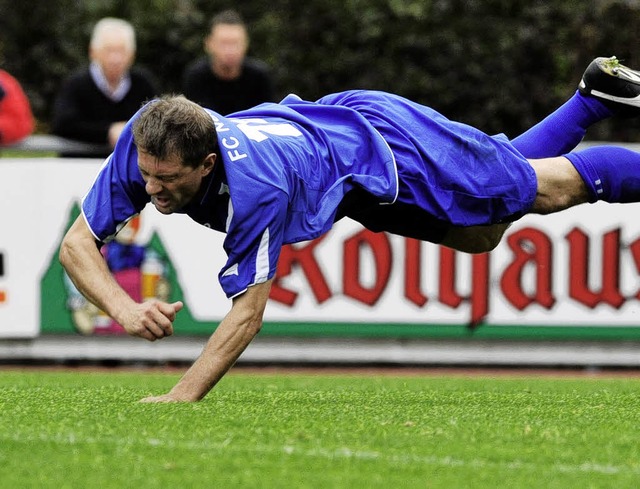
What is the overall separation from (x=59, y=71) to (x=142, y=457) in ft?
41.1

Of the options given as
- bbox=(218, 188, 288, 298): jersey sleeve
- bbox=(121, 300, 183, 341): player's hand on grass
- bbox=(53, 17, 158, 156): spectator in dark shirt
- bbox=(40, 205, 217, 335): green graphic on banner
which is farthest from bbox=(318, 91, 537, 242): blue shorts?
bbox=(53, 17, 158, 156): spectator in dark shirt

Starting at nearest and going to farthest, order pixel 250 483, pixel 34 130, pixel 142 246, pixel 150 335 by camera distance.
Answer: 1. pixel 250 483
2. pixel 150 335
3. pixel 142 246
4. pixel 34 130

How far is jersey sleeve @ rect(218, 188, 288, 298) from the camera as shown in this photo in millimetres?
6457

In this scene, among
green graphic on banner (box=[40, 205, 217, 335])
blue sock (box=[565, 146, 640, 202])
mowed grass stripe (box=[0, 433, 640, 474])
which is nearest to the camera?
mowed grass stripe (box=[0, 433, 640, 474])

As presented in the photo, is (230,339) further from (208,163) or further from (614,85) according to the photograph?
(614,85)

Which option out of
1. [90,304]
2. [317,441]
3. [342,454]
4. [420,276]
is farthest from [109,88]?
[342,454]

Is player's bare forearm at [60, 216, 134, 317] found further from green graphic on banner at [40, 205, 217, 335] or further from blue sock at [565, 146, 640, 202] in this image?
green graphic on banner at [40, 205, 217, 335]

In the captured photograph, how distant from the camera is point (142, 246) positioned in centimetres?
1201

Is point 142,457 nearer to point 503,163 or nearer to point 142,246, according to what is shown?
point 503,163

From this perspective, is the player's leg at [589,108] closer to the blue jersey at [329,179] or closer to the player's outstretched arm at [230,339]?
the blue jersey at [329,179]

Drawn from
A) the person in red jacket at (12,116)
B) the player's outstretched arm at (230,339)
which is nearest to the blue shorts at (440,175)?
the player's outstretched arm at (230,339)

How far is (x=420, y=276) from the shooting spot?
12.2m

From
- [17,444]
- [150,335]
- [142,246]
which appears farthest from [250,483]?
[142,246]

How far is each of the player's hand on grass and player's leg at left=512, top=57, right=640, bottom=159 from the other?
242 cm
